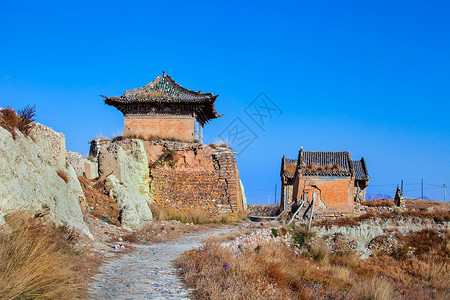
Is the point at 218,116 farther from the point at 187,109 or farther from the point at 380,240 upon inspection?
the point at 380,240

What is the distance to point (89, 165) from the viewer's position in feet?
54.5

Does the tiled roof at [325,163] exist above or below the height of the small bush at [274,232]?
above

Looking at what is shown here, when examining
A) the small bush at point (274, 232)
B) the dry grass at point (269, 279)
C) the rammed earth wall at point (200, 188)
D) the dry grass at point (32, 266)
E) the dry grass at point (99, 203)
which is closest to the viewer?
the dry grass at point (32, 266)

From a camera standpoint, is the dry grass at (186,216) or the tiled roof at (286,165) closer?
the dry grass at (186,216)

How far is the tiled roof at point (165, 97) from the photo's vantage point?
22516 millimetres

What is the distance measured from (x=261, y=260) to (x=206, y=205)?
10.9 meters

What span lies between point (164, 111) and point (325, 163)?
38.0 ft

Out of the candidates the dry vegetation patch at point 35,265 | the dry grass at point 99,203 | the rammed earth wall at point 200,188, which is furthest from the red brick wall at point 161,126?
the dry vegetation patch at point 35,265

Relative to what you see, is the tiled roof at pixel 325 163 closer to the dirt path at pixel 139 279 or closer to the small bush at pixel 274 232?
the small bush at pixel 274 232

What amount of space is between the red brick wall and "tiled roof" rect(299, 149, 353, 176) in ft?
24.8

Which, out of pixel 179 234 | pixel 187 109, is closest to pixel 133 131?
pixel 187 109

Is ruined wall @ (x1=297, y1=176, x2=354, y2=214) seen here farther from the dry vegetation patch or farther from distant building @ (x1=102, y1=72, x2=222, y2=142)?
the dry vegetation patch

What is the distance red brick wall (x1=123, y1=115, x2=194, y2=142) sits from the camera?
22766 mm

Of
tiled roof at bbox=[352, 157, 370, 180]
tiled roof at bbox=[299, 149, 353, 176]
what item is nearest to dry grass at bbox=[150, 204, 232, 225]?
tiled roof at bbox=[299, 149, 353, 176]
